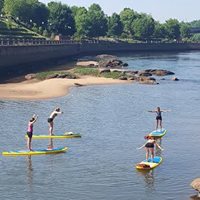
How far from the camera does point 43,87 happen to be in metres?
73.0

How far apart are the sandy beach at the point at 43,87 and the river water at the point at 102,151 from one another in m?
3.56

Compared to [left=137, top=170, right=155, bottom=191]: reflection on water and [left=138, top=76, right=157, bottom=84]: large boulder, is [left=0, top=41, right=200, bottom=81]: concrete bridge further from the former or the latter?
[left=137, top=170, right=155, bottom=191]: reflection on water

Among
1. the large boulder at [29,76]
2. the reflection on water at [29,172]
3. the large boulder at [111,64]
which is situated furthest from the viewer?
the large boulder at [111,64]

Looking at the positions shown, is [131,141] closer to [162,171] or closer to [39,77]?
[162,171]

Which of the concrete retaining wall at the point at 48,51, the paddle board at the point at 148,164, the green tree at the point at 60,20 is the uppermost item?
→ the green tree at the point at 60,20

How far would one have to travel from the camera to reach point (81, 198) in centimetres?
2758

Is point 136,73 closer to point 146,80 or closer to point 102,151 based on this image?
point 146,80

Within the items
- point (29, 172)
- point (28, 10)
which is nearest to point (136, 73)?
point (29, 172)

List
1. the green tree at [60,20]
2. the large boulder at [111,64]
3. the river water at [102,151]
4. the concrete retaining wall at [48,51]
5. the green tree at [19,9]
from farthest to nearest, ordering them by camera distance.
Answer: the green tree at [60,20], the green tree at [19,9], the large boulder at [111,64], the concrete retaining wall at [48,51], the river water at [102,151]

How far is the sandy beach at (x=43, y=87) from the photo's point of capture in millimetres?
64562

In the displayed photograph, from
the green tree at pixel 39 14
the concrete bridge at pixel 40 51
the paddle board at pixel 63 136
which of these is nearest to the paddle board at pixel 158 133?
the paddle board at pixel 63 136

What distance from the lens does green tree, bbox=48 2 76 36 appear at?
6983 inches

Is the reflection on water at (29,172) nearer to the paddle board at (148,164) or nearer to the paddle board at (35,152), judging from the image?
the paddle board at (35,152)

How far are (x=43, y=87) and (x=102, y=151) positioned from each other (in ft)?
121
